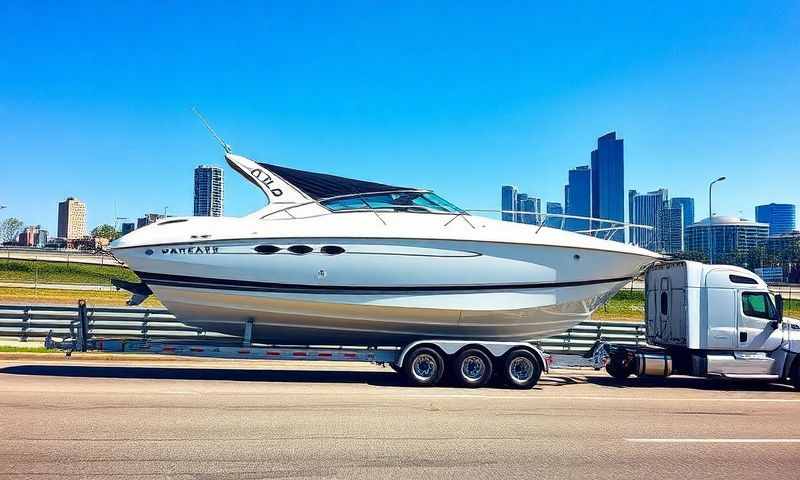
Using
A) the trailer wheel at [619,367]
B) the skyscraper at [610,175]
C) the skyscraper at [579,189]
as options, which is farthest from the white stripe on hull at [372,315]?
the skyscraper at [610,175]

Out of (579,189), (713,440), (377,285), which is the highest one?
(579,189)

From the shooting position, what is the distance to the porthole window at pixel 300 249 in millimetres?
10828

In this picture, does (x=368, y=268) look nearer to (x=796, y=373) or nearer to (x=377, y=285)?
(x=377, y=285)

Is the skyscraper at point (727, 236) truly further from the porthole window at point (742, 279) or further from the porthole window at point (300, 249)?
the porthole window at point (300, 249)

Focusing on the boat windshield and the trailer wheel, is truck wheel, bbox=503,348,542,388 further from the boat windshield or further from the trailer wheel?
the boat windshield

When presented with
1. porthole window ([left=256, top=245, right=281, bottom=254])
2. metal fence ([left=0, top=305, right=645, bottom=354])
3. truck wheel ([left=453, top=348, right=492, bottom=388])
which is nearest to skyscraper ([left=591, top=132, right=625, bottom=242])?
metal fence ([left=0, top=305, right=645, bottom=354])

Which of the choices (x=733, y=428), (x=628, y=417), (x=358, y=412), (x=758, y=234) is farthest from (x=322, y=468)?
(x=758, y=234)

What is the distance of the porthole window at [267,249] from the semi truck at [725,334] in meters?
6.21

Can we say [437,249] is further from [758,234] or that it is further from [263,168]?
[758,234]

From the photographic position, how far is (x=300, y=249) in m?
10.8

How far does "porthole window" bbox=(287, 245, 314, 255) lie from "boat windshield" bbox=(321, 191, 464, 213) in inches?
39.9

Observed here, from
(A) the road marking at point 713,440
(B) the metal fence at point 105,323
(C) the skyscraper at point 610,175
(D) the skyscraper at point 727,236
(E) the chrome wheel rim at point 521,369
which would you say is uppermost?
(C) the skyscraper at point 610,175

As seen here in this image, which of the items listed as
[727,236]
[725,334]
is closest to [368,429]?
[725,334]

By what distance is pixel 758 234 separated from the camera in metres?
163
